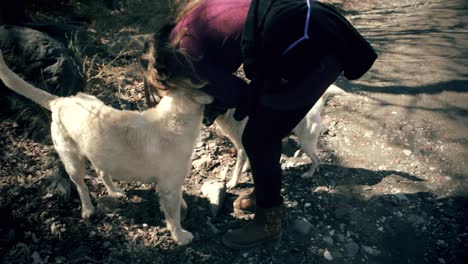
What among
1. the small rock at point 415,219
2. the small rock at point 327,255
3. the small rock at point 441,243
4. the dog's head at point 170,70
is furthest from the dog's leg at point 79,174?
the small rock at point 441,243

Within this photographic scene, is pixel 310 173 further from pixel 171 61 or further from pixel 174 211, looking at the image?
pixel 171 61

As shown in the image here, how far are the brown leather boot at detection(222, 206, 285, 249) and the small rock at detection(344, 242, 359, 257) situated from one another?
564mm

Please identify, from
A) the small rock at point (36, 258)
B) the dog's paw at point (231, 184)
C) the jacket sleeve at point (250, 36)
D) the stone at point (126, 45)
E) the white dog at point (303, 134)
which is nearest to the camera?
the jacket sleeve at point (250, 36)

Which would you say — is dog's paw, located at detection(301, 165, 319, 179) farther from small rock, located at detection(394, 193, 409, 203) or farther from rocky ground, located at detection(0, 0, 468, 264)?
small rock, located at detection(394, 193, 409, 203)

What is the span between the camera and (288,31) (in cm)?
177

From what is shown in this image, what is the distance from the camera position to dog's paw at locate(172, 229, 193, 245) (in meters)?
2.71

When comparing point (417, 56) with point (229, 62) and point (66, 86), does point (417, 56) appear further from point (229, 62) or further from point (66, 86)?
point (66, 86)

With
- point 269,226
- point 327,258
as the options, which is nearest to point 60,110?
point 269,226

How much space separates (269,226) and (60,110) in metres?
1.80

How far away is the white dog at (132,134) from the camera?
2.30m

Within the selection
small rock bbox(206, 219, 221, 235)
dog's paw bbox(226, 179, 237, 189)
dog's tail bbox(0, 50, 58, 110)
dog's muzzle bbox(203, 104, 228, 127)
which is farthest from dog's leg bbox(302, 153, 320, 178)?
dog's tail bbox(0, 50, 58, 110)

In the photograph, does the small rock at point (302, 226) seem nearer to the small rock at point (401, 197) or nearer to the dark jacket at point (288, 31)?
the small rock at point (401, 197)

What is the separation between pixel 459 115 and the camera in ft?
13.9

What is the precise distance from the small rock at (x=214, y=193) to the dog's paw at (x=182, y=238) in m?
0.34
